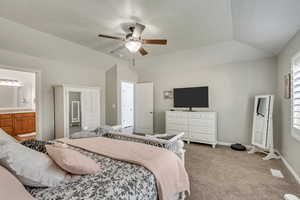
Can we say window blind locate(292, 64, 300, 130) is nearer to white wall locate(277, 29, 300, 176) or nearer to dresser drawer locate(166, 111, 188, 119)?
white wall locate(277, 29, 300, 176)

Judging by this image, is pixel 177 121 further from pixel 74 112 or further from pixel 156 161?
pixel 156 161

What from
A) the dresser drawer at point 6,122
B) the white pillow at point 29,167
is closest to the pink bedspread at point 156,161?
the white pillow at point 29,167

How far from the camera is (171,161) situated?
61.7 inches

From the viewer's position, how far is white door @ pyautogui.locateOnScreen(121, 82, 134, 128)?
553cm

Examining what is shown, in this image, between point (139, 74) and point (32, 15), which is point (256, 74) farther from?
point (32, 15)

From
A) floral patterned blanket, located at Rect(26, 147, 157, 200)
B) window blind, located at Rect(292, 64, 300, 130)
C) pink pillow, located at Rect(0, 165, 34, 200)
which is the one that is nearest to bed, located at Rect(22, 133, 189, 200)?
floral patterned blanket, located at Rect(26, 147, 157, 200)

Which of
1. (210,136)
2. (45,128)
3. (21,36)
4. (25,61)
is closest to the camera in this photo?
(21,36)

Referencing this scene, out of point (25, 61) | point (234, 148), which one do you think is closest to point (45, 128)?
point (25, 61)

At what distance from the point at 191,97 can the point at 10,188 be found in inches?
168

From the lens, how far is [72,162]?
1.12 m

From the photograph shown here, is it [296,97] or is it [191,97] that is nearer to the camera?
[296,97]

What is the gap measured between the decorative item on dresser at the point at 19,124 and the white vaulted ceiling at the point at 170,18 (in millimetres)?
3802

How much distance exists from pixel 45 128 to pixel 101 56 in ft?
7.50

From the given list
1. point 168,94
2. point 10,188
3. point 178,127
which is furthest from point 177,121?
point 10,188
